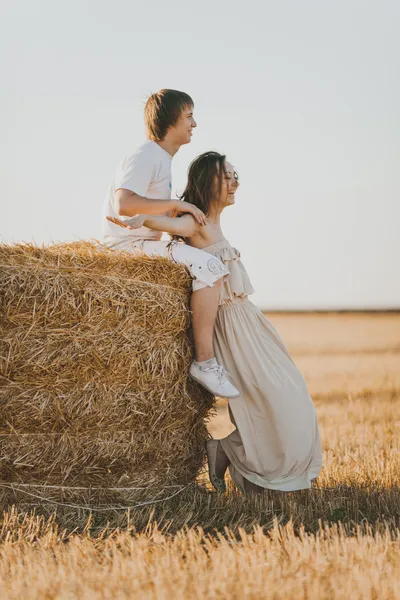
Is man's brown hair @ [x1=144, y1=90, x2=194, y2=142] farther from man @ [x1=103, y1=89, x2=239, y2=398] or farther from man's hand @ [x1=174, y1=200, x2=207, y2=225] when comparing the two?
man's hand @ [x1=174, y1=200, x2=207, y2=225]

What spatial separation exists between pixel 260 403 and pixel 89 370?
1.06 meters

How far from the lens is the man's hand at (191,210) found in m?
4.24

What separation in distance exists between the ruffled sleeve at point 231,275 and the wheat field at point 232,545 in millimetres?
1080

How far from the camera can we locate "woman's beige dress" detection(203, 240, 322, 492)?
4.32 m

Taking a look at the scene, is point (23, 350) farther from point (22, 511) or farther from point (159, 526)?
point (159, 526)

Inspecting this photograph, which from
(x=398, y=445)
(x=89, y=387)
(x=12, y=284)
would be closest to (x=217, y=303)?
(x=89, y=387)

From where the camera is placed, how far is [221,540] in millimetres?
3121

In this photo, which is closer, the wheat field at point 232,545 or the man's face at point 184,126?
the wheat field at point 232,545

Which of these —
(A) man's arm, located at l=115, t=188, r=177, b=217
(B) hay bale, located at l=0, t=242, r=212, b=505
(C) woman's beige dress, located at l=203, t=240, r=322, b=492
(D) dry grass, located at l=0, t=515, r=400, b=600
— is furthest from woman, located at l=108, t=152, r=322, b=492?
(D) dry grass, located at l=0, t=515, r=400, b=600

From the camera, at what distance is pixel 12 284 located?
3.67 meters

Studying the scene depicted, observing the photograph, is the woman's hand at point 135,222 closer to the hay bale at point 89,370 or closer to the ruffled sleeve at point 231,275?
the hay bale at point 89,370

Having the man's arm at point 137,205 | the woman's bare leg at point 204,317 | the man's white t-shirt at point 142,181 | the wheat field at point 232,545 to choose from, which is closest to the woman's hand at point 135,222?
the man's arm at point 137,205

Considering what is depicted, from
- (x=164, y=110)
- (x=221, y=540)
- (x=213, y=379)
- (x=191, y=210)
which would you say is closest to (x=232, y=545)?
(x=221, y=540)

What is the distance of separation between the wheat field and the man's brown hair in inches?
80.2
